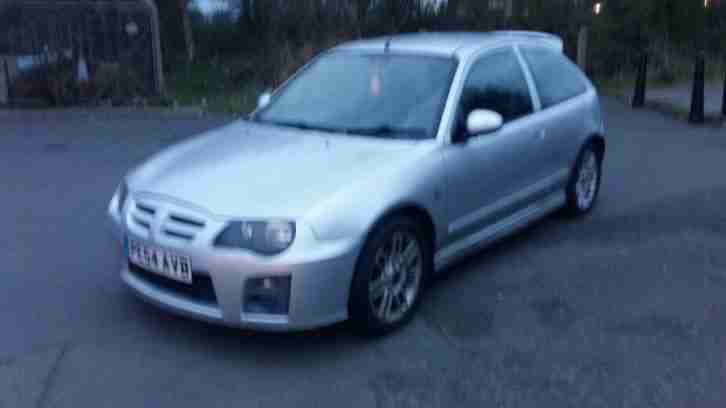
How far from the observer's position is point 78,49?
13.9 meters

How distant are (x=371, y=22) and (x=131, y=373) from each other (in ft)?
51.8

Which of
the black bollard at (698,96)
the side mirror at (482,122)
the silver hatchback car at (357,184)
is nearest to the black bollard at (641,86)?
the black bollard at (698,96)

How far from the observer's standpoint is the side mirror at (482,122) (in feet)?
15.9

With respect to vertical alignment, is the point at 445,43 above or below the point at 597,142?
above

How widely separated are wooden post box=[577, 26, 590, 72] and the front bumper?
15861 millimetres

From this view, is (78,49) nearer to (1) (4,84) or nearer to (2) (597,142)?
(1) (4,84)

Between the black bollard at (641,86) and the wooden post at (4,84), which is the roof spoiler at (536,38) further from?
the wooden post at (4,84)

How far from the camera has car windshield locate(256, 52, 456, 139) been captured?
4977 millimetres

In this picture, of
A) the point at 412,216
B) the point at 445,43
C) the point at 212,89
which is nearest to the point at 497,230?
the point at 412,216

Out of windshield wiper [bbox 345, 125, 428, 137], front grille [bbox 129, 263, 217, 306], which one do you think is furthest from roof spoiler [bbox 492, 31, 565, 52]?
front grille [bbox 129, 263, 217, 306]

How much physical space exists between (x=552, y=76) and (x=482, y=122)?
68.0 inches

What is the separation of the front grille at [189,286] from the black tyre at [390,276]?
748 mm

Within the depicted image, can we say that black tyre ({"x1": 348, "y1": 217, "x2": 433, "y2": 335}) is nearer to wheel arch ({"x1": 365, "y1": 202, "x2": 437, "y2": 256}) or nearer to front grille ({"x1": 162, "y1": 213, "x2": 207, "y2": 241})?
wheel arch ({"x1": 365, "y1": 202, "x2": 437, "y2": 256})

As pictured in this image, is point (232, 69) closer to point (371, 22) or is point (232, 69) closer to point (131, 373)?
point (371, 22)
